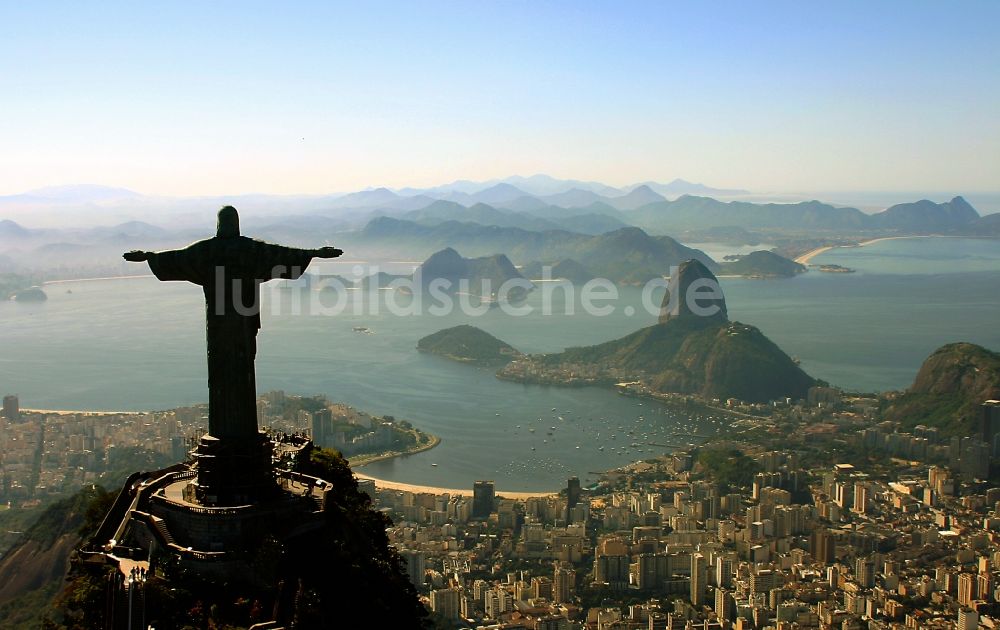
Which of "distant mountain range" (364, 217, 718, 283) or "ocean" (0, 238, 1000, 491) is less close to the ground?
"distant mountain range" (364, 217, 718, 283)

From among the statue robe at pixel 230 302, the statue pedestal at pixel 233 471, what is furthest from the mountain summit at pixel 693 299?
the statue pedestal at pixel 233 471

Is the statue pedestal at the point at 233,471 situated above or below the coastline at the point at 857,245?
below

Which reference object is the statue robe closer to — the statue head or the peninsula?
the statue head

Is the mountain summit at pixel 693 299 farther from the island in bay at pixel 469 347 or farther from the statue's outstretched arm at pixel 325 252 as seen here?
the statue's outstretched arm at pixel 325 252

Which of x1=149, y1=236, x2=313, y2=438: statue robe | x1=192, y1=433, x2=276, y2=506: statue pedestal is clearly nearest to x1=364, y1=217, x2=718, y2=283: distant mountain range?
x1=149, y1=236, x2=313, y2=438: statue robe

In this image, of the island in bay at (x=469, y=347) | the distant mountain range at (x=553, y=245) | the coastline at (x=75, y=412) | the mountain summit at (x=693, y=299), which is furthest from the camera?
the distant mountain range at (x=553, y=245)

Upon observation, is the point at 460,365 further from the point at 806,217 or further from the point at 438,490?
the point at 806,217

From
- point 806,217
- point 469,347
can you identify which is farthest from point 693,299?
point 806,217

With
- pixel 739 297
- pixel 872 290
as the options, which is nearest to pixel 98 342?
pixel 739 297
